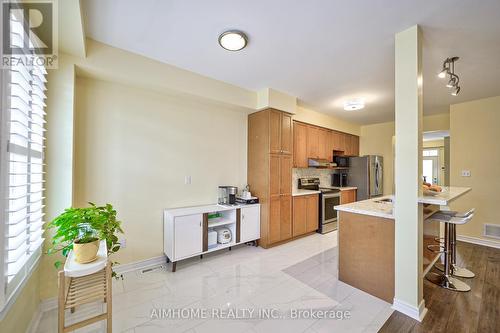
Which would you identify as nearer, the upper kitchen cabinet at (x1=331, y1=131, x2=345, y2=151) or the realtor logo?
the realtor logo

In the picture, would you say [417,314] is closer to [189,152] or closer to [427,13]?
[427,13]

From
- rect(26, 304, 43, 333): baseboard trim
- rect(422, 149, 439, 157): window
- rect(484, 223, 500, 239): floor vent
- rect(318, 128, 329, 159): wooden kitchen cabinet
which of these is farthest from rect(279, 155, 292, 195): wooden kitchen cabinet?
rect(422, 149, 439, 157): window

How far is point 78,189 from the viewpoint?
2279mm

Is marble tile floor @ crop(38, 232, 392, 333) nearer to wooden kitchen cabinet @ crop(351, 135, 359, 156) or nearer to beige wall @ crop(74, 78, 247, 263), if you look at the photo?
beige wall @ crop(74, 78, 247, 263)

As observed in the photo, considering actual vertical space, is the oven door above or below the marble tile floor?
above

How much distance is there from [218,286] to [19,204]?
1841 mm

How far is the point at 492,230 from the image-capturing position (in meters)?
3.50

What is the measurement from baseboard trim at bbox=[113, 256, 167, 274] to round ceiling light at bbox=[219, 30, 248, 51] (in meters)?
2.71

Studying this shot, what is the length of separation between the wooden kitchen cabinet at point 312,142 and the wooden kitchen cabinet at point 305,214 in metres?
0.96

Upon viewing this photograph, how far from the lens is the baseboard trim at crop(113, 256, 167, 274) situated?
8.17ft

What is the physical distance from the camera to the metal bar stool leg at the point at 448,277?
2.25 meters

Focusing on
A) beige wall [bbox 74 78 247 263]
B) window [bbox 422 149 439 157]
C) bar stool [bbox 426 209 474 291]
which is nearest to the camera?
bar stool [bbox 426 209 474 291]

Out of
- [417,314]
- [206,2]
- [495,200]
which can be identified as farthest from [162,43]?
[495,200]

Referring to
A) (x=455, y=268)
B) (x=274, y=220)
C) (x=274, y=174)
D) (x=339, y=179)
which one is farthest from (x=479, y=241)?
(x=274, y=174)
